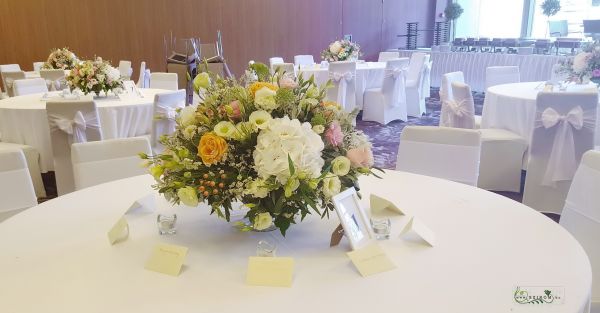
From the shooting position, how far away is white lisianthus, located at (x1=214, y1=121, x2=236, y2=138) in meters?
1.23

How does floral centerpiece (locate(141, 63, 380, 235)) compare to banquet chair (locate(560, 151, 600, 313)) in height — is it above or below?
above

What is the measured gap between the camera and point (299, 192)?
4.07ft

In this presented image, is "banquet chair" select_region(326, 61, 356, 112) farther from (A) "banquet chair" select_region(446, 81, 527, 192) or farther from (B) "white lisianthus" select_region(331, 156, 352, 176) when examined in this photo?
(B) "white lisianthus" select_region(331, 156, 352, 176)

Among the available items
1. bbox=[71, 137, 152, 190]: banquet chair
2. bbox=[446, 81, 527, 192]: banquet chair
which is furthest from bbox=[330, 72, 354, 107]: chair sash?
bbox=[71, 137, 152, 190]: banquet chair

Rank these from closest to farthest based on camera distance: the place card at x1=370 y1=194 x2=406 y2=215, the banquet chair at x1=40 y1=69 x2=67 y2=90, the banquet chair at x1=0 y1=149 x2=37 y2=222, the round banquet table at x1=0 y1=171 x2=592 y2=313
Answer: the round banquet table at x1=0 y1=171 x2=592 y2=313 < the place card at x1=370 y1=194 x2=406 y2=215 < the banquet chair at x1=0 y1=149 x2=37 y2=222 < the banquet chair at x1=40 y1=69 x2=67 y2=90

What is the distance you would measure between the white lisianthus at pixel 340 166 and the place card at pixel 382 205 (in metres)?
0.35

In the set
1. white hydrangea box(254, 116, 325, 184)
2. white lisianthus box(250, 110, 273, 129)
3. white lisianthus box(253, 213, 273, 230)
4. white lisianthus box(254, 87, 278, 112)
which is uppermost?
white lisianthus box(254, 87, 278, 112)

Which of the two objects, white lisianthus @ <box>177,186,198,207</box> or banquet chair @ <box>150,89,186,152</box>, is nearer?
white lisianthus @ <box>177,186,198,207</box>

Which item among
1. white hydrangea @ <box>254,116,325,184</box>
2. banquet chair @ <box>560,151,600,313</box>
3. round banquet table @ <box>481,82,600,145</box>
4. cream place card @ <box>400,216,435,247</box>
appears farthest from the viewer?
round banquet table @ <box>481,82,600,145</box>

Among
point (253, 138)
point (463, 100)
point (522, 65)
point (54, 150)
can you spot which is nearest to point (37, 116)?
point (54, 150)

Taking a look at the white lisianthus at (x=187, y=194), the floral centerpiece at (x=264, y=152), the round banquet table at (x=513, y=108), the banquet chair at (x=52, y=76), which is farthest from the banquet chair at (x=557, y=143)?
the banquet chair at (x=52, y=76)

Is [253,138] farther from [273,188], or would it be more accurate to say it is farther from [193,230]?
[193,230]

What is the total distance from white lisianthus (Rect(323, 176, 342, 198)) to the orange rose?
0.28 metres

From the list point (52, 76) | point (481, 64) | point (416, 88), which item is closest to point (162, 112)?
point (52, 76)
